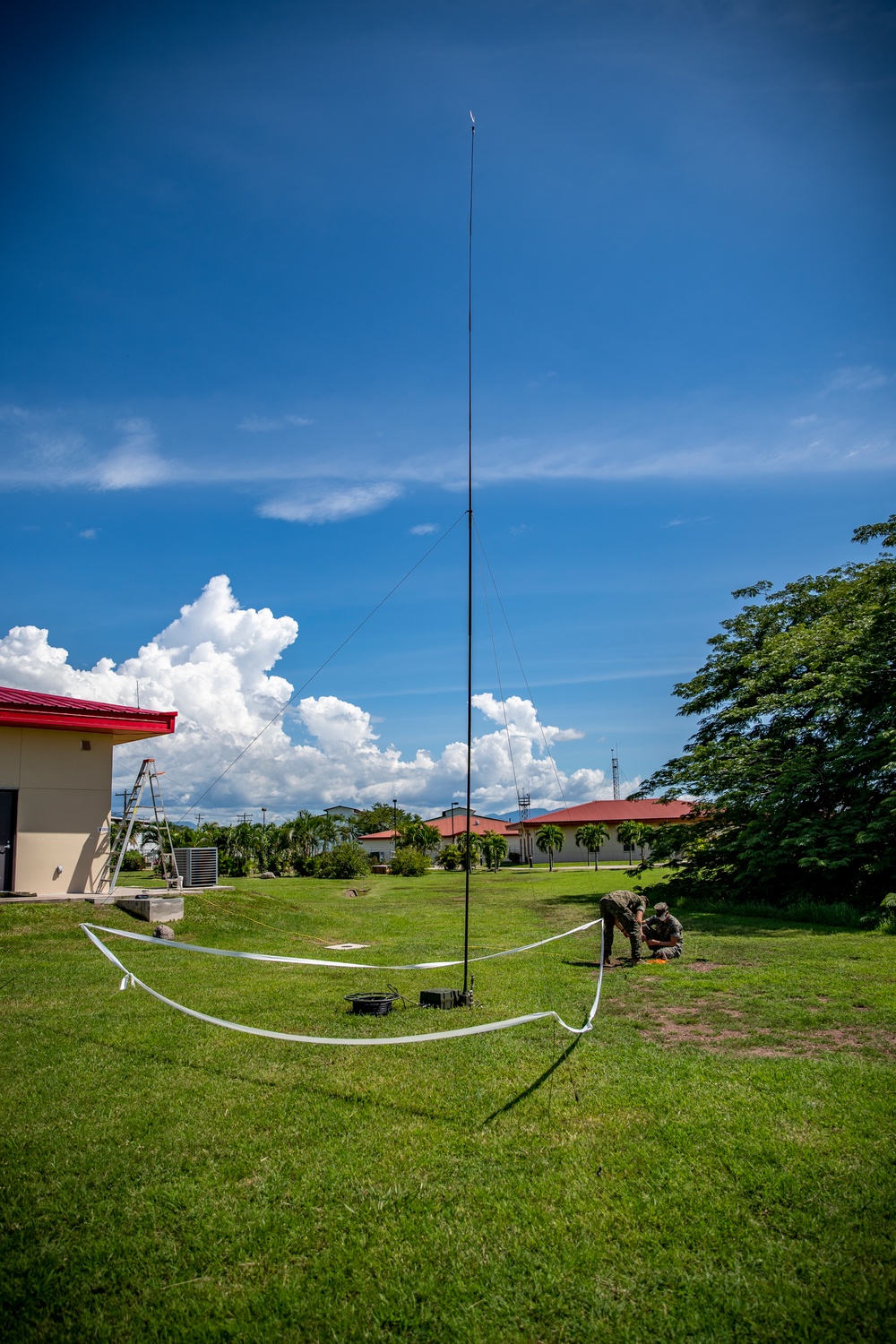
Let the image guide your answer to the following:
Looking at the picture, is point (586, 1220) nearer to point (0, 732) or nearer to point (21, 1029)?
point (21, 1029)

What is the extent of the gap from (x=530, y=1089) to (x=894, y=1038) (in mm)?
3699

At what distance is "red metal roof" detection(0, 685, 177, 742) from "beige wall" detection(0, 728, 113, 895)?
0.46 metres

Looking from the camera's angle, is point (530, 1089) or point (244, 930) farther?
point (244, 930)

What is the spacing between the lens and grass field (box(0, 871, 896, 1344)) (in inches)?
137

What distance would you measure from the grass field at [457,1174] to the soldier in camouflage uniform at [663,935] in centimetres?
273

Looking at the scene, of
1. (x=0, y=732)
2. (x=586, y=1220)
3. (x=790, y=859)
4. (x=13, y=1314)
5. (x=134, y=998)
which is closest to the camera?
(x=13, y=1314)

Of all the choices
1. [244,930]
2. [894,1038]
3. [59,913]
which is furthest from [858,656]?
[59,913]

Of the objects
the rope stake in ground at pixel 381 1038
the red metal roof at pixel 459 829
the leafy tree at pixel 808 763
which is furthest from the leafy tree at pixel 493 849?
the rope stake in ground at pixel 381 1038

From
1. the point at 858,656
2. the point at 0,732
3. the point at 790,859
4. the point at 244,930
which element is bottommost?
the point at 244,930

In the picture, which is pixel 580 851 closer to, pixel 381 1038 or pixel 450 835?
pixel 450 835

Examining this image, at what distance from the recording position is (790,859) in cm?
1964

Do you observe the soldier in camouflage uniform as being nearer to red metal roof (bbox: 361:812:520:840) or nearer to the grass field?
the grass field

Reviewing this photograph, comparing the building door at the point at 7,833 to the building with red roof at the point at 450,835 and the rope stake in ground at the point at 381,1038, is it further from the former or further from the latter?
the building with red roof at the point at 450,835

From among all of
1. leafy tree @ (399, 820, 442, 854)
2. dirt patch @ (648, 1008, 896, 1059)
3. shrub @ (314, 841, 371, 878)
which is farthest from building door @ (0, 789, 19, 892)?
leafy tree @ (399, 820, 442, 854)
